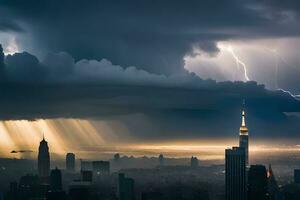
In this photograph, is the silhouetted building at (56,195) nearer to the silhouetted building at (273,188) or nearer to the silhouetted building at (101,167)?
the silhouetted building at (101,167)

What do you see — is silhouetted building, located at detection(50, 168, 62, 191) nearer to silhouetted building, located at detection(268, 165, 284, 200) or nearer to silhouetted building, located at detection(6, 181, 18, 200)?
silhouetted building, located at detection(6, 181, 18, 200)

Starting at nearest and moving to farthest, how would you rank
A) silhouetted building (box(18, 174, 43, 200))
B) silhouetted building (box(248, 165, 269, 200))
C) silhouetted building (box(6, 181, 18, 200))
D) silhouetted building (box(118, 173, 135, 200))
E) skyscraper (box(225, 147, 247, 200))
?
silhouetted building (box(118, 173, 135, 200))
silhouetted building (box(6, 181, 18, 200))
silhouetted building (box(18, 174, 43, 200))
silhouetted building (box(248, 165, 269, 200))
skyscraper (box(225, 147, 247, 200))

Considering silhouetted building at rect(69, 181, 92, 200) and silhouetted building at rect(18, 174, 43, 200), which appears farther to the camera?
silhouetted building at rect(18, 174, 43, 200)

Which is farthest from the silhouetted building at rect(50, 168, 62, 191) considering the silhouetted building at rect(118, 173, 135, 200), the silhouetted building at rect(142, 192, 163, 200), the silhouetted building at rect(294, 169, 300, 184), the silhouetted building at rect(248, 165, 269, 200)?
the silhouetted building at rect(294, 169, 300, 184)

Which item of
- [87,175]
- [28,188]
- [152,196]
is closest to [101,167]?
[87,175]

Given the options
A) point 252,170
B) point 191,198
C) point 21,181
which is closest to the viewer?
point 191,198

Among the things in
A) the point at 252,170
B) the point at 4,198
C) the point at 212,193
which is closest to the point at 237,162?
the point at 252,170

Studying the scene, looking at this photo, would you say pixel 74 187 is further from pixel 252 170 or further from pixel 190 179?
pixel 252 170
